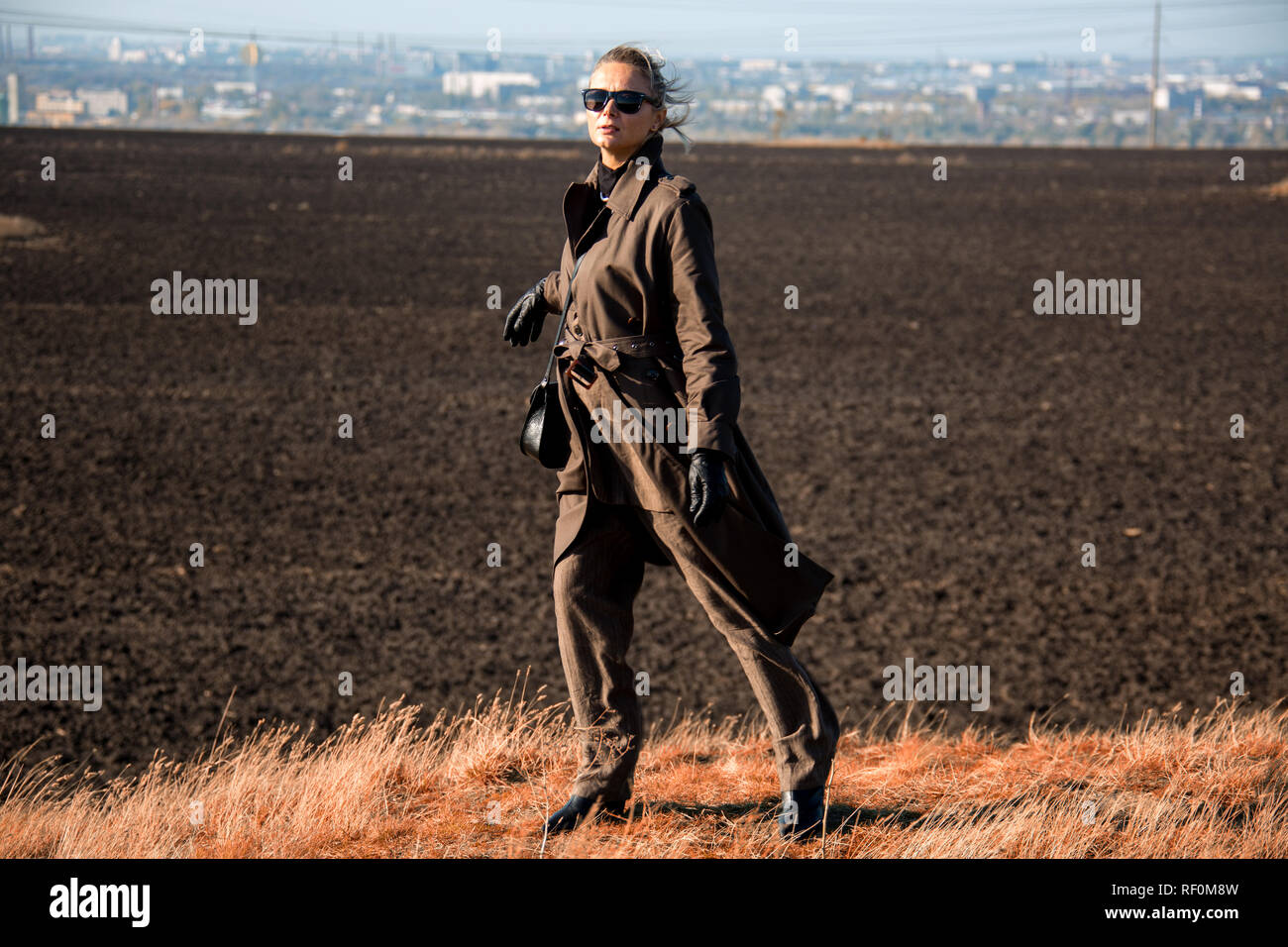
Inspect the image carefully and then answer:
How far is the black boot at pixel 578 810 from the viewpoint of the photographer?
3203 mm

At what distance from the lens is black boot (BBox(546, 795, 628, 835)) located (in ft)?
10.5

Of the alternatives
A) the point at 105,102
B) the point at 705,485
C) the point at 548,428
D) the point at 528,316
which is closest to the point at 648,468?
the point at 705,485

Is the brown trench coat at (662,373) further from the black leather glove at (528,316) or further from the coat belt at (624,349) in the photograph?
the black leather glove at (528,316)

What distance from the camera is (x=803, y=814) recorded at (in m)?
3.14

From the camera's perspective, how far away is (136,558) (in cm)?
908

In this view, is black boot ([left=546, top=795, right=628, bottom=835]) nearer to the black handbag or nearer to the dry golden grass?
the dry golden grass

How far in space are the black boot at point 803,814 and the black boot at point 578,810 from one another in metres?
0.44

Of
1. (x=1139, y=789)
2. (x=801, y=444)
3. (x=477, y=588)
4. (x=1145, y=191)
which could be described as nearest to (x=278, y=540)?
(x=477, y=588)

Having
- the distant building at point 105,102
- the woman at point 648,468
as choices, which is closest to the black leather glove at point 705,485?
the woman at point 648,468

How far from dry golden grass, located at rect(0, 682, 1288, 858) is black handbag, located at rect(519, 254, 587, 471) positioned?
36.2 inches

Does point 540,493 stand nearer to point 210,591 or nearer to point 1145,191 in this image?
point 210,591

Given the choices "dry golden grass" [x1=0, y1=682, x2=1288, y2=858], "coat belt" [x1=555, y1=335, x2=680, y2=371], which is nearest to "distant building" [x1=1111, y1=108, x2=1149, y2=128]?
"dry golden grass" [x1=0, y1=682, x2=1288, y2=858]

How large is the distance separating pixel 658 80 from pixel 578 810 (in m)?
1.86

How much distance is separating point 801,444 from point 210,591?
582cm
